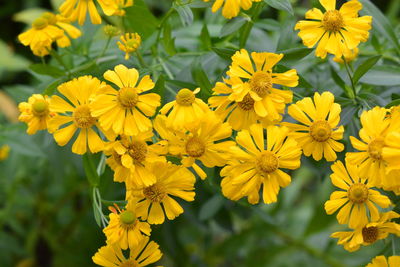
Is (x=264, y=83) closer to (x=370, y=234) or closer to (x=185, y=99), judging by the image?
(x=185, y=99)

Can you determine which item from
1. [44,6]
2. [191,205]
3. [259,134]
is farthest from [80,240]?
[44,6]

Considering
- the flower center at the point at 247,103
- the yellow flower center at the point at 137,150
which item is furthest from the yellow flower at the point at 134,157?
the flower center at the point at 247,103

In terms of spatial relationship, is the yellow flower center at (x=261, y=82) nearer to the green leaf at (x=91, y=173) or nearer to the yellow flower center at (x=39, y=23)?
the green leaf at (x=91, y=173)

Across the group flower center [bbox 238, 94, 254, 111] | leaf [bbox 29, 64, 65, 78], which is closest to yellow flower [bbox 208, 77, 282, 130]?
flower center [bbox 238, 94, 254, 111]

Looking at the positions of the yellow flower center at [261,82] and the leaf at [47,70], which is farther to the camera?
the leaf at [47,70]

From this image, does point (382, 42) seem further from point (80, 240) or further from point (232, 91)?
point (80, 240)

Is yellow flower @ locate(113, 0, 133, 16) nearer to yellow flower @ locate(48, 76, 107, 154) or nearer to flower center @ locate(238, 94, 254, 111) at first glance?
yellow flower @ locate(48, 76, 107, 154)

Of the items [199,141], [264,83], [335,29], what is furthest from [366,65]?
[199,141]
